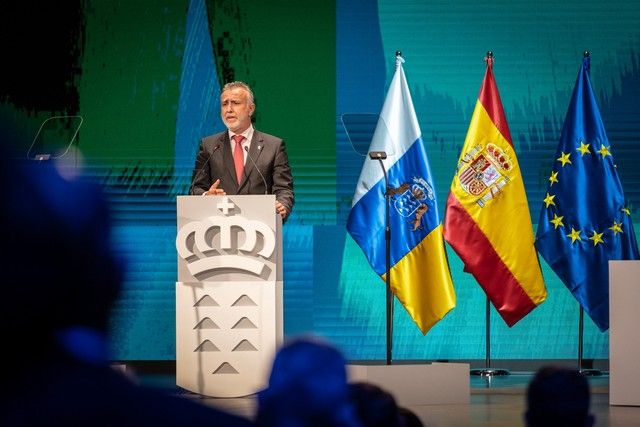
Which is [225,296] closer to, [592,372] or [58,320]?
[592,372]

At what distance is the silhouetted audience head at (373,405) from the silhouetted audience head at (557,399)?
1.13 ft

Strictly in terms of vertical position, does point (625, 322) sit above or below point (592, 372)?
above

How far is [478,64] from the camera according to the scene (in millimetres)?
7867

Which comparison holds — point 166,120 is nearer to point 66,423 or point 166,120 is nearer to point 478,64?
point 478,64

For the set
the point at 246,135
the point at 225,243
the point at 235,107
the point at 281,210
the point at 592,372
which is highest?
the point at 235,107

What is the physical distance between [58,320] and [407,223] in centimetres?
631

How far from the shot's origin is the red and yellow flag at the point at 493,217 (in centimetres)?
684

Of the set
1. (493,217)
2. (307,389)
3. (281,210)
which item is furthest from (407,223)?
(307,389)

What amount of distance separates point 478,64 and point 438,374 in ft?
11.7

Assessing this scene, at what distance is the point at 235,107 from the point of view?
5.56m

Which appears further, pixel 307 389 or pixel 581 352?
pixel 581 352

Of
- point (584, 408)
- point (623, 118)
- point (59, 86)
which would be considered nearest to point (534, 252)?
point (623, 118)

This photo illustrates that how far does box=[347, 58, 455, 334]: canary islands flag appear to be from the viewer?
21.9 ft

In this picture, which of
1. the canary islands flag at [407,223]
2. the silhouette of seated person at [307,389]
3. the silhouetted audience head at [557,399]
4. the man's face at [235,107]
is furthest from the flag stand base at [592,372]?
the silhouette of seated person at [307,389]
